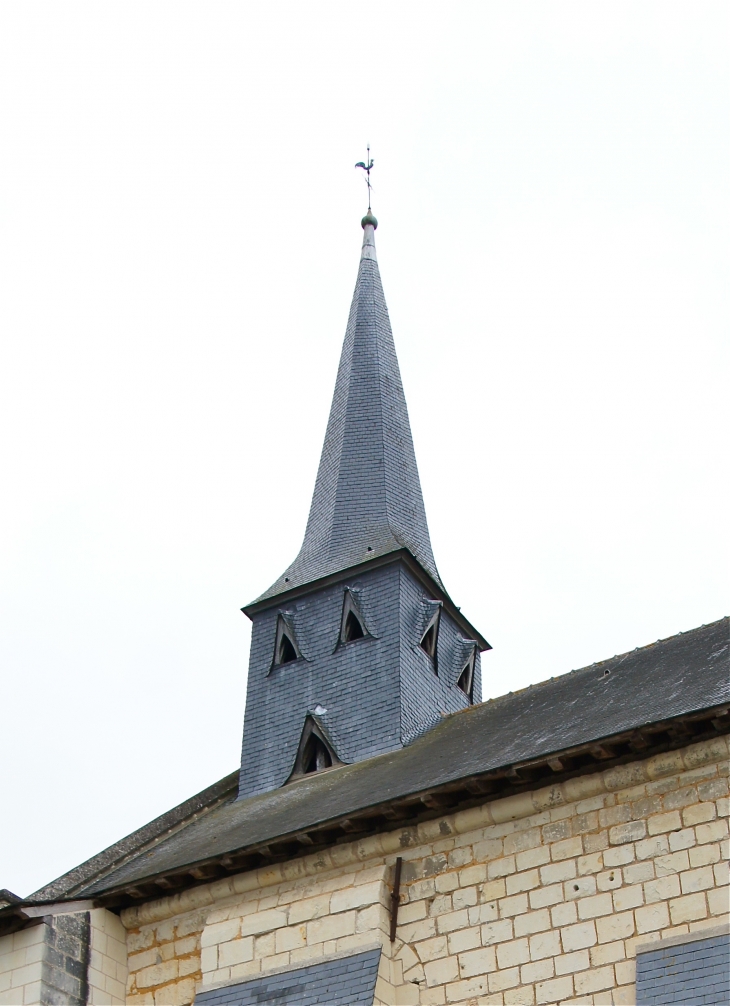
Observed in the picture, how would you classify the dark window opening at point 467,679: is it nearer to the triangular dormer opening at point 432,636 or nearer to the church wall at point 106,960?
the triangular dormer opening at point 432,636

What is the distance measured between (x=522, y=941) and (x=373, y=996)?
1.09 meters

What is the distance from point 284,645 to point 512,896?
667 cm

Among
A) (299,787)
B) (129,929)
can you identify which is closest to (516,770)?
(129,929)

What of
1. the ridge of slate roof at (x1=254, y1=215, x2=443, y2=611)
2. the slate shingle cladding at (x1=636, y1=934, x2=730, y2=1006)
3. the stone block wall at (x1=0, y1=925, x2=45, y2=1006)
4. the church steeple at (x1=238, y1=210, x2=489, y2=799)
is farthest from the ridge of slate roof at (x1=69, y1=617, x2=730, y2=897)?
the ridge of slate roof at (x1=254, y1=215, x2=443, y2=611)

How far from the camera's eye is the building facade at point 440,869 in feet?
31.5

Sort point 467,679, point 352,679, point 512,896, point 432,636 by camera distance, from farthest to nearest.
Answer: point 467,679
point 432,636
point 352,679
point 512,896

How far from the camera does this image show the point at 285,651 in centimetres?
1638

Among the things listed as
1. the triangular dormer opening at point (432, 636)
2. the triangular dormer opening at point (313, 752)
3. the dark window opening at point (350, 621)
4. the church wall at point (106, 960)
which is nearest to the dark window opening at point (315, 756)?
the triangular dormer opening at point (313, 752)

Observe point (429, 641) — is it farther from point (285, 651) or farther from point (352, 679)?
point (285, 651)

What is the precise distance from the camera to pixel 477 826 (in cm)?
1054

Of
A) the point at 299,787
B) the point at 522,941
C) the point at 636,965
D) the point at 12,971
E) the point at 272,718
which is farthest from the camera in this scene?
the point at 272,718

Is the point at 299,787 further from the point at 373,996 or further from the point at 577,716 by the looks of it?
the point at 373,996

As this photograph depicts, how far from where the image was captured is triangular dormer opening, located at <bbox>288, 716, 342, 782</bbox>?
14.8 m

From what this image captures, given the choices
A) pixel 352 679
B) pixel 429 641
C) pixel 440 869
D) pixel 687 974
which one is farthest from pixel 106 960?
A: pixel 429 641
